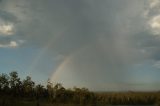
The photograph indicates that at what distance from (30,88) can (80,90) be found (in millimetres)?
18805

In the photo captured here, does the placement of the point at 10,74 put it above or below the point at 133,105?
above

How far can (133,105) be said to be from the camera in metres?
122

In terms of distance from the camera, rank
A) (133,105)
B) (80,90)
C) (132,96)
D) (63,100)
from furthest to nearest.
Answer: (132,96) → (133,105) → (80,90) → (63,100)

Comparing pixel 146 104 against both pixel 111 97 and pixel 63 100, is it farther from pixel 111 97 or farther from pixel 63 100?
pixel 63 100

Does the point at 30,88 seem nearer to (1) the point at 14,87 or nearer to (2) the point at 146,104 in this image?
(1) the point at 14,87

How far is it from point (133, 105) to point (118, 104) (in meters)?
5.99

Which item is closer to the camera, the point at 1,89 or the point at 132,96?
the point at 1,89

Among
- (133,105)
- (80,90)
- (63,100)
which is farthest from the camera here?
(133,105)

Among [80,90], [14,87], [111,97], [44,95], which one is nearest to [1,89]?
[14,87]

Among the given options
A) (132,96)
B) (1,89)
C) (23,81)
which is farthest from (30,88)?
(132,96)

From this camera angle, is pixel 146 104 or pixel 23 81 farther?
pixel 146 104

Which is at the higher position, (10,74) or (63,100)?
(10,74)

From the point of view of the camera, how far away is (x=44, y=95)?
375 feet

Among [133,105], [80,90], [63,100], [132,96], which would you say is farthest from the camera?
[132,96]
